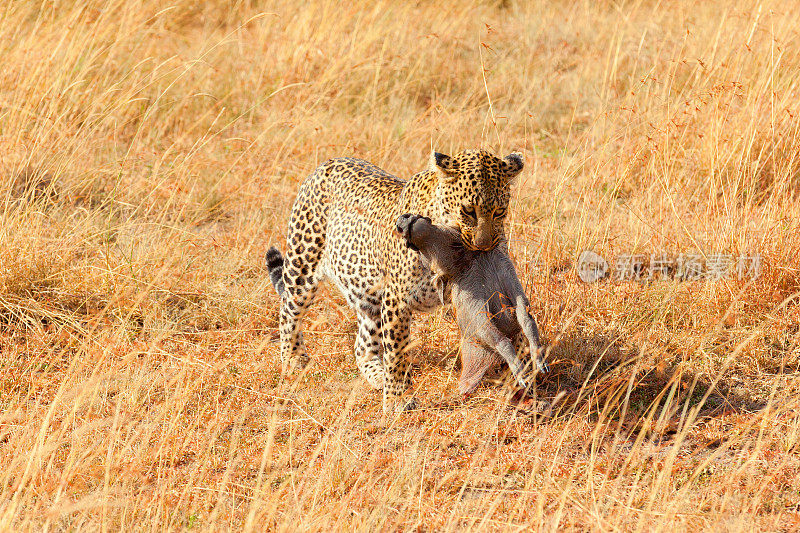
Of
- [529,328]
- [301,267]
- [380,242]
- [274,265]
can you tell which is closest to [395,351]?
[380,242]

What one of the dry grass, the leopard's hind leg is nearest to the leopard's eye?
the dry grass

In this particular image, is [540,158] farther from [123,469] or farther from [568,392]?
[123,469]

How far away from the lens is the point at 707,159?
6727 millimetres

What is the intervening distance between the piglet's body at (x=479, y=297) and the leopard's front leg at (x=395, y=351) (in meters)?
0.29

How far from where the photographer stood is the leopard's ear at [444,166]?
4316mm

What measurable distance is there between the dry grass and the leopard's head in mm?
753

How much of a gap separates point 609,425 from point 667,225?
6.79 feet

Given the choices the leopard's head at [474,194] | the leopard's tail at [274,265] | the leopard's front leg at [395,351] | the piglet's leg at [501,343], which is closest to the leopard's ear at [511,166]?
the leopard's head at [474,194]

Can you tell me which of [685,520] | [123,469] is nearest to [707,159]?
[685,520]

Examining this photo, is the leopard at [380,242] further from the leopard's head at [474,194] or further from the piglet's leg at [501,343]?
the piglet's leg at [501,343]

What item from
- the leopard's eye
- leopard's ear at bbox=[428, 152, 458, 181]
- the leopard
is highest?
leopard's ear at bbox=[428, 152, 458, 181]

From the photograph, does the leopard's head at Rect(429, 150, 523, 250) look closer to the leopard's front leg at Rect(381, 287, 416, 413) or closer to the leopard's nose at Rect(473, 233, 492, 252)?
the leopard's nose at Rect(473, 233, 492, 252)

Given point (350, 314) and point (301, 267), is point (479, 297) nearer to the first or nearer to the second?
point (301, 267)

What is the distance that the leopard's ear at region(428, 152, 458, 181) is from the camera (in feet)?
14.2
